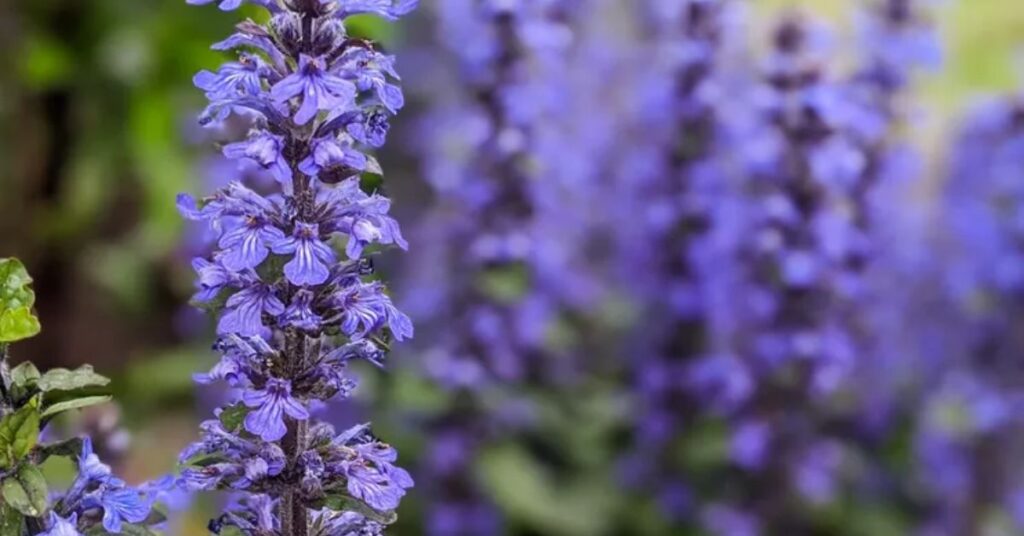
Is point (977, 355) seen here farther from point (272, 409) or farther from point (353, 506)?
point (272, 409)

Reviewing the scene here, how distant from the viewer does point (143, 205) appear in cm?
559

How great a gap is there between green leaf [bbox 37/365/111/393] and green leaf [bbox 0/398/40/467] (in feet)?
0.10

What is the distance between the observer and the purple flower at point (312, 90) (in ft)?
4.99

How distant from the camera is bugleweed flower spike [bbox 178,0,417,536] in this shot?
62.0 inches

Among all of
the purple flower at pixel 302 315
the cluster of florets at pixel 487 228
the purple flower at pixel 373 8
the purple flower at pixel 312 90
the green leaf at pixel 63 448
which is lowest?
the green leaf at pixel 63 448

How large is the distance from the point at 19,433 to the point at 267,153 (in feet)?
1.41

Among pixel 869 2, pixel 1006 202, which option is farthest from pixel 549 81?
pixel 1006 202

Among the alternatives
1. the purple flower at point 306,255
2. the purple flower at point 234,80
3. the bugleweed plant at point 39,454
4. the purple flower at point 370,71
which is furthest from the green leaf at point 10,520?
the purple flower at point 370,71

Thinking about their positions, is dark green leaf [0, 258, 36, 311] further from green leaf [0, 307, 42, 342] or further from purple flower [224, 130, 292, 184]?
purple flower [224, 130, 292, 184]

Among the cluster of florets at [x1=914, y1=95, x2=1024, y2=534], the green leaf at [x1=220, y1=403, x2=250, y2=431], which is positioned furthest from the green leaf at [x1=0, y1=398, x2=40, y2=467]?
the cluster of florets at [x1=914, y1=95, x2=1024, y2=534]

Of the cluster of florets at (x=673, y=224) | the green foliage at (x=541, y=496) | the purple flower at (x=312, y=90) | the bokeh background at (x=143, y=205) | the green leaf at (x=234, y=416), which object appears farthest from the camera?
the bokeh background at (x=143, y=205)

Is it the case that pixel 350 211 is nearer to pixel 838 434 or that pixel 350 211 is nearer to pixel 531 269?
pixel 531 269

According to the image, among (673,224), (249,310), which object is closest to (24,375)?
(249,310)

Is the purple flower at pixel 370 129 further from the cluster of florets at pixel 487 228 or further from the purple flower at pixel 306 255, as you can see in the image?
the cluster of florets at pixel 487 228
